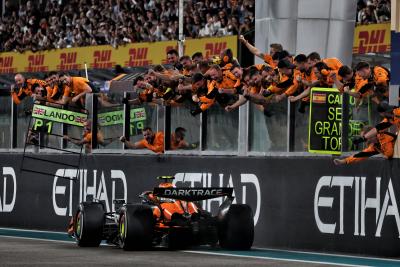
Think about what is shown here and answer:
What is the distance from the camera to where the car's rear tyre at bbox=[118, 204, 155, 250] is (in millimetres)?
17625

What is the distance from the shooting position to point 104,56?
41219mm

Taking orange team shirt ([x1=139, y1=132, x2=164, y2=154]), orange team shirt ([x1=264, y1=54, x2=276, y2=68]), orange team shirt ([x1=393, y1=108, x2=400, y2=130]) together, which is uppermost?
orange team shirt ([x1=264, y1=54, x2=276, y2=68])

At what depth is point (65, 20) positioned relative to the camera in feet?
149

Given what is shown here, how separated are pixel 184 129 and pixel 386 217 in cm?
534

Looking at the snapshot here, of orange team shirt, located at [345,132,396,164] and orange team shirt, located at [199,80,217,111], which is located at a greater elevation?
orange team shirt, located at [199,80,217,111]

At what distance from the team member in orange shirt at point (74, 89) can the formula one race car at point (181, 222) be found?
5.46 meters

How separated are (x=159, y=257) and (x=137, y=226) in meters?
1.08

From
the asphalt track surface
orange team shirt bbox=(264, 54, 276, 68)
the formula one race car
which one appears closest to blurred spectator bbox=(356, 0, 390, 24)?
orange team shirt bbox=(264, 54, 276, 68)

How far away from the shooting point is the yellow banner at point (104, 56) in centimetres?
3575

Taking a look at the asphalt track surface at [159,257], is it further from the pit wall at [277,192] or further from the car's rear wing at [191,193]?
the car's rear wing at [191,193]

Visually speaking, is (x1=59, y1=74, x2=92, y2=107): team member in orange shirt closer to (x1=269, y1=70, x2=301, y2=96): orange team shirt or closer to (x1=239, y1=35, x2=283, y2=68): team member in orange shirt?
(x1=239, y1=35, x2=283, y2=68): team member in orange shirt

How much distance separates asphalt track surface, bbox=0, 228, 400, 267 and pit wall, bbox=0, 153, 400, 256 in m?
0.42

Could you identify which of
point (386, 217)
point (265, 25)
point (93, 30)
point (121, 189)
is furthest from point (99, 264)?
point (93, 30)

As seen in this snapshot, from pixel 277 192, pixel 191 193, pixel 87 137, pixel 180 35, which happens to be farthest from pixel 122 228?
pixel 180 35
